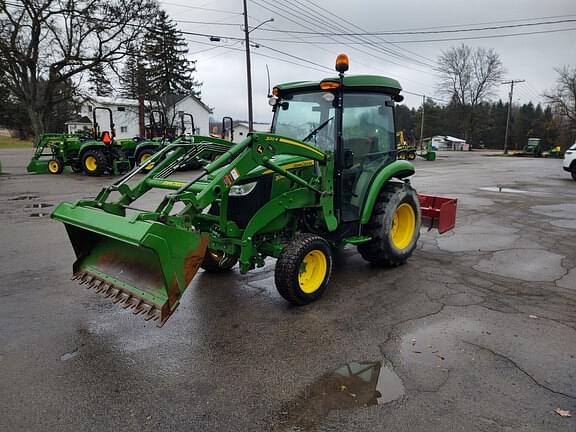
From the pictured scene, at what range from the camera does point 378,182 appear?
5285mm

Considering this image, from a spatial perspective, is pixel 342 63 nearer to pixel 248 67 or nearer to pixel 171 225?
pixel 171 225

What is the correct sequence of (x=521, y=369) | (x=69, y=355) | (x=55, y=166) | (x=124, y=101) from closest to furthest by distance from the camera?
(x=521, y=369) → (x=69, y=355) → (x=55, y=166) → (x=124, y=101)

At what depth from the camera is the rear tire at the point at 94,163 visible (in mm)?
16375

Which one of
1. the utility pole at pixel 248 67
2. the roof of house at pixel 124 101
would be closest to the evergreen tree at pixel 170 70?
the roof of house at pixel 124 101

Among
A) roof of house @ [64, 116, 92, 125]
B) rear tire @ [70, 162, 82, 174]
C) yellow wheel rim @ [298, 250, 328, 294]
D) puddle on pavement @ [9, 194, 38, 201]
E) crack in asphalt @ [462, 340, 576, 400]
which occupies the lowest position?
crack in asphalt @ [462, 340, 576, 400]

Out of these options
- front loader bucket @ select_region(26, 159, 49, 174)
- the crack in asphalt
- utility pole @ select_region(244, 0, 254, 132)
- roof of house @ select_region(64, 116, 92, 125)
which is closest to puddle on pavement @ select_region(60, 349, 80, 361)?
the crack in asphalt

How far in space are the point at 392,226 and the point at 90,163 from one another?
14.4 m

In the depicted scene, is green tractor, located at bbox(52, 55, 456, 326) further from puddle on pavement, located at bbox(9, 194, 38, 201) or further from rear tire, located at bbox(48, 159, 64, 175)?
rear tire, located at bbox(48, 159, 64, 175)

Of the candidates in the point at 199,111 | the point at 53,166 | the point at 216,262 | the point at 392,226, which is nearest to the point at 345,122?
the point at 392,226

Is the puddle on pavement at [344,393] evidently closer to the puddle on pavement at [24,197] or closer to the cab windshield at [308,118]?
the cab windshield at [308,118]

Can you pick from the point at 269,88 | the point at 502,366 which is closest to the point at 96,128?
the point at 269,88

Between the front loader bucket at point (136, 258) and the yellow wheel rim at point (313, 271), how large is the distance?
130cm

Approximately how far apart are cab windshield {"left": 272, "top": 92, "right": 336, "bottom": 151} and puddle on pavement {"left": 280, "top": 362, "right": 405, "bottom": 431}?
2.57 meters

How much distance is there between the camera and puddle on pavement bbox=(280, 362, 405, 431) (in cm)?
276
